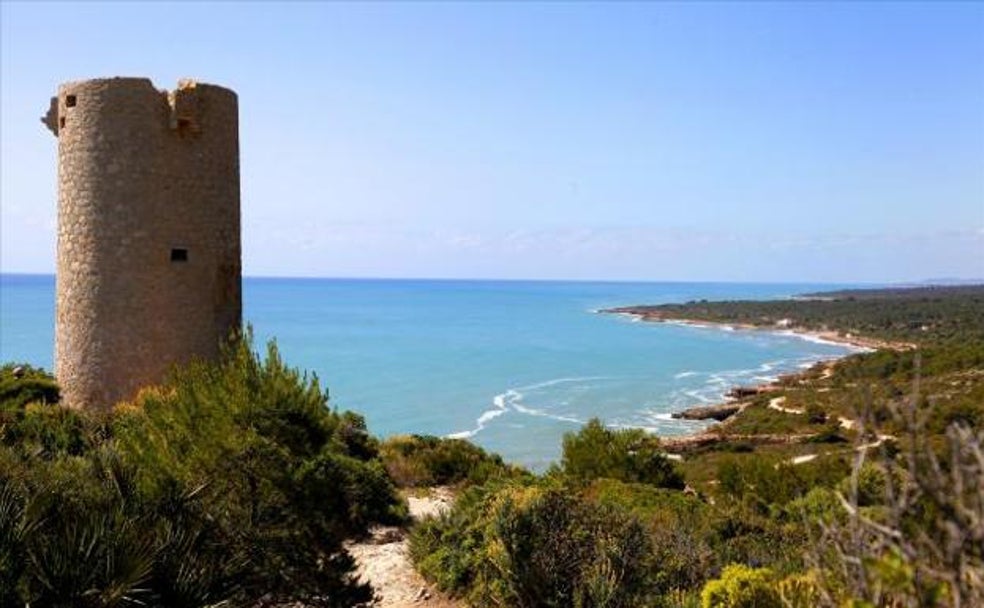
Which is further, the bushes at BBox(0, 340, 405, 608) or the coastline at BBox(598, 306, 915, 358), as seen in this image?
the coastline at BBox(598, 306, 915, 358)

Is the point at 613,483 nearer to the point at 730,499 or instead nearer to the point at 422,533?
the point at 730,499

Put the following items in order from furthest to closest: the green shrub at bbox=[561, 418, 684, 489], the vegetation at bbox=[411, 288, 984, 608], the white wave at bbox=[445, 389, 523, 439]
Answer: the white wave at bbox=[445, 389, 523, 439] < the green shrub at bbox=[561, 418, 684, 489] < the vegetation at bbox=[411, 288, 984, 608]

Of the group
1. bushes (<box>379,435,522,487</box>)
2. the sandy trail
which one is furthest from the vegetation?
the sandy trail

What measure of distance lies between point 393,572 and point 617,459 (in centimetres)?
980

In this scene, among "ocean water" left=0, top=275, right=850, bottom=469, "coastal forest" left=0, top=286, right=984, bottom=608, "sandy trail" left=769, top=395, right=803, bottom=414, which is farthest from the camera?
"ocean water" left=0, top=275, right=850, bottom=469

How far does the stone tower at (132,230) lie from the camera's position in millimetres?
10781

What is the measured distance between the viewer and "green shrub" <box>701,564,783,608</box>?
20.1 feet

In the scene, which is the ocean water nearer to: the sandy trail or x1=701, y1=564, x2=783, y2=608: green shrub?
the sandy trail

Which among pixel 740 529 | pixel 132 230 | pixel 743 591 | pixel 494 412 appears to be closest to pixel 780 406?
pixel 494 412

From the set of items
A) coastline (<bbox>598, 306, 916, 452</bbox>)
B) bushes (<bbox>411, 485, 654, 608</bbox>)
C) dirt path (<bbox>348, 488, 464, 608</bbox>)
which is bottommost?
coastline (<bbox>598, 306, 916, 452</bbox>)

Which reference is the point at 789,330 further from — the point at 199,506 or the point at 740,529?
the point at 199,506

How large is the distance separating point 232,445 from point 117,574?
242 cm

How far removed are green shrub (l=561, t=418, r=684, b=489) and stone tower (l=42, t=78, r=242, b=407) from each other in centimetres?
1028

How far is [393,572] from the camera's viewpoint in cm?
988
